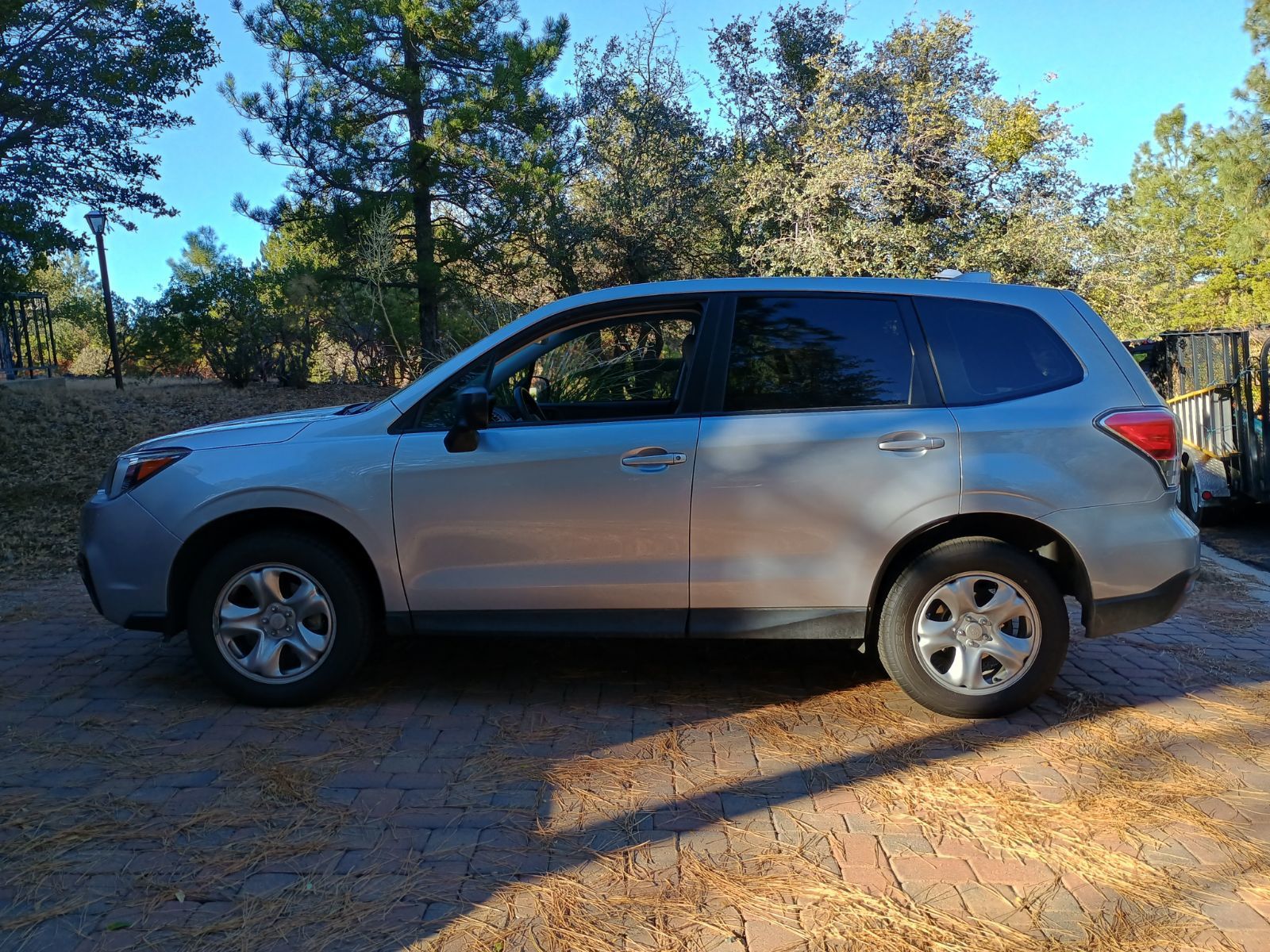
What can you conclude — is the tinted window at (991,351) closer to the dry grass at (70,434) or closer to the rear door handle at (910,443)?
the rear door handle at (910,443)

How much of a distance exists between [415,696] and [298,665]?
55 centimetres

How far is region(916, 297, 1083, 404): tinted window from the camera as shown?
163 inches

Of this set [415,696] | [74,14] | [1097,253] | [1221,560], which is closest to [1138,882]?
[415,696]

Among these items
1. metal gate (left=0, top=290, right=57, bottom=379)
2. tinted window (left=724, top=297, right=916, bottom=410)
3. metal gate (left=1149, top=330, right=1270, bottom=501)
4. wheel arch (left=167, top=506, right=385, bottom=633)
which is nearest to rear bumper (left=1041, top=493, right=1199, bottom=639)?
tinted window (left=724, top=297, right=916, bottom=410)

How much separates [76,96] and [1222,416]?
12.7 m

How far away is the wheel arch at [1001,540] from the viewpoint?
13.5ft

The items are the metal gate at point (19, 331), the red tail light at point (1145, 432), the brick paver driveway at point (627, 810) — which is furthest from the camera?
the metal gate at point (19, 331)

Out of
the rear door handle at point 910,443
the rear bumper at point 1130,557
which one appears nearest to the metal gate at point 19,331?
the rear door handle at point 910,443

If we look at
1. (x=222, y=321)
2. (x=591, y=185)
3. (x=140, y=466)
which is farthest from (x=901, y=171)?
(x=140, y=466)

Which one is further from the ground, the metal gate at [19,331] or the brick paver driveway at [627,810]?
the metal gate at [19,331]

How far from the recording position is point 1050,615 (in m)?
4.06

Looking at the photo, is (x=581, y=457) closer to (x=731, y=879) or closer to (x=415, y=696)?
(x=415, y=696)

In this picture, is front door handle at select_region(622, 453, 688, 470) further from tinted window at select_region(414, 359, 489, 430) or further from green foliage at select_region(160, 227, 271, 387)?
green foliage at select_region(160, 227, 271, 387)

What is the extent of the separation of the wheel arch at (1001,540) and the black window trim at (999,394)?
19.1 inches
